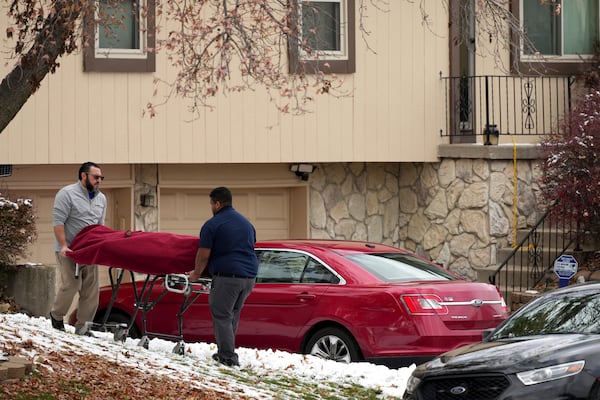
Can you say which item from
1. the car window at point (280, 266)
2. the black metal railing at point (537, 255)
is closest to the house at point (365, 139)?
the black metal railing at point (537, 255)

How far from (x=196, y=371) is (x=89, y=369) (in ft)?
3.65

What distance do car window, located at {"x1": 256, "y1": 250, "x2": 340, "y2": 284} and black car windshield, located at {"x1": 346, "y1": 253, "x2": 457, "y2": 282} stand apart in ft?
1.15

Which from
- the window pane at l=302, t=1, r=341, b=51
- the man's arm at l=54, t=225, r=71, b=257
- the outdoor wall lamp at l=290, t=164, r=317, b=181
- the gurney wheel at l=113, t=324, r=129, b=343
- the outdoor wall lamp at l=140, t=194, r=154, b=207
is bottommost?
the gurney wheel at l=113, t=324, r=129, b=343

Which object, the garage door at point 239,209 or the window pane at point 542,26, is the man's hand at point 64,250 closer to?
the garage door at point 239,209

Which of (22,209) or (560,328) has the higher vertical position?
(22,209)

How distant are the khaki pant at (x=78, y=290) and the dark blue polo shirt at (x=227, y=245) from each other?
165 cm

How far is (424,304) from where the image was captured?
40.6 feet

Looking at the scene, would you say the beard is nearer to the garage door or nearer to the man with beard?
the man with beard

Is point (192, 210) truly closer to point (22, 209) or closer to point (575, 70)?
point (22, 209)

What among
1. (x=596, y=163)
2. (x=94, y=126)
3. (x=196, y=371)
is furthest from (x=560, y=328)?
(x=94, y=126)

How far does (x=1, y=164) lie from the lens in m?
17.3

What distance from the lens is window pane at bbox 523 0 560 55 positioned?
1959 centimetres

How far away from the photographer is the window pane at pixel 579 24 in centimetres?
1962

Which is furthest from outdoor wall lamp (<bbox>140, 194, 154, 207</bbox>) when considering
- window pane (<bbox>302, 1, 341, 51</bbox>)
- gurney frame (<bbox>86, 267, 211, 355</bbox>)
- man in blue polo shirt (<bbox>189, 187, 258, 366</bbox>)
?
man in blue polo shirt (<bbox>189, 187, 258, 366</bbox>)
